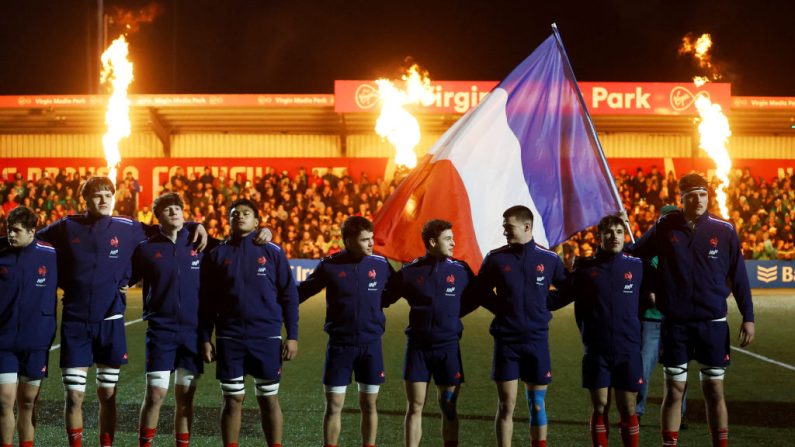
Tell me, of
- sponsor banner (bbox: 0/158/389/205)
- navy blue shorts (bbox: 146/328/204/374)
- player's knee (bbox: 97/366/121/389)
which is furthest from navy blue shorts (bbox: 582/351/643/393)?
sponsor banner (bbox: 0/158/389/205)

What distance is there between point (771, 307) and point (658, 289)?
14324 millimetres

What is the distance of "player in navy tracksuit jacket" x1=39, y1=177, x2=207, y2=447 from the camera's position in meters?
6.37

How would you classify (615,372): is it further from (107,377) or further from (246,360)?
(107,377)

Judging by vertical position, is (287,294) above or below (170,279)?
below

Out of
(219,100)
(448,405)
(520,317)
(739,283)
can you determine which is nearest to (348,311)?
(448,405)

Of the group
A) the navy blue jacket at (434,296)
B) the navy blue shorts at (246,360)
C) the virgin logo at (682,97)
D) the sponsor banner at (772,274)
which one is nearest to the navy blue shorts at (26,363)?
the navy blue shorts at (246,360)

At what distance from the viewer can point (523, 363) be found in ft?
20.8

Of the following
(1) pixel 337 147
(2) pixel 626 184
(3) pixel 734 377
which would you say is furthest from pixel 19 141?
(3) pixel 734 377

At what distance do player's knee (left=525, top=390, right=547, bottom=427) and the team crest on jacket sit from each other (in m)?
3.18

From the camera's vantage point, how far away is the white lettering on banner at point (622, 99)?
2831cm

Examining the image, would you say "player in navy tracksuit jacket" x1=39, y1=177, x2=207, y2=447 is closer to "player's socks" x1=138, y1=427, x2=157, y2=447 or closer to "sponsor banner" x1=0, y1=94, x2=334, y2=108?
"player's socks" x1=138, y1=427, x2=157, y2=447

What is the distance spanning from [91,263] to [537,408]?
3.37 meters

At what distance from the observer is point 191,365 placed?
6.46 meters

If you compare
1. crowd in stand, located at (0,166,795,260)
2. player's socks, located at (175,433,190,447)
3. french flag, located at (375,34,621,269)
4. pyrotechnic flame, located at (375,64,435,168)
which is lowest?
player's socks, located at (175,433,190,447)
